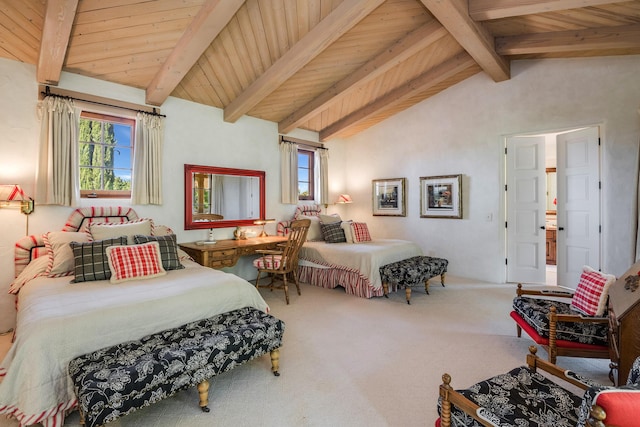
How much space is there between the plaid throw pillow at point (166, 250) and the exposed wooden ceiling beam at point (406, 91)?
4.05 meters

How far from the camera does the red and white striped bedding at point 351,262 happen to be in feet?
13.7

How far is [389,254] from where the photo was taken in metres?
4.37

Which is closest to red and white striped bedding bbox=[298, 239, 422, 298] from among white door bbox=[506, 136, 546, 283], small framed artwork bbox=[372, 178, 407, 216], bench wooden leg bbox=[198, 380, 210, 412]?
small framed artwork bbox=[372, 178, 407, 216]

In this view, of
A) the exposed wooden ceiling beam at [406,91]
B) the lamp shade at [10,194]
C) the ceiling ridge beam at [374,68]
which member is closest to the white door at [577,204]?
the exposed wooden ceiling beam at [406,91]

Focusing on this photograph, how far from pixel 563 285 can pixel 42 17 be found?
7.03 meters

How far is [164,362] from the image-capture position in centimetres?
174

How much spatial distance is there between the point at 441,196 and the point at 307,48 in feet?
11.7

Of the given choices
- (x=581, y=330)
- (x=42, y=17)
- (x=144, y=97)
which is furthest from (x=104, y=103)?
(x=581, y=330)

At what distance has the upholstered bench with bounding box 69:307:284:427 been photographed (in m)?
1.55

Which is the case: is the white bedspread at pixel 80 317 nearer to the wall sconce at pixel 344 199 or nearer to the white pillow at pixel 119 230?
the white pillow at pixel 119 230

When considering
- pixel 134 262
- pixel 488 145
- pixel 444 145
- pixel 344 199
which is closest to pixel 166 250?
pixel 134 262

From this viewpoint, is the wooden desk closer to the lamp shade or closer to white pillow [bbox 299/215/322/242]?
white pillow [bbox 299/215/322/242]

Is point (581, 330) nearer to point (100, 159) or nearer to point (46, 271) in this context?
point (46, 271)

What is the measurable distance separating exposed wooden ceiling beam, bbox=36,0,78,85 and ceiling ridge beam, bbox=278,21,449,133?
3140 mm
